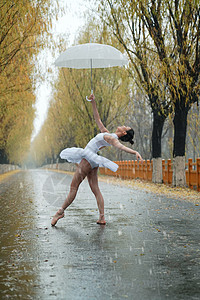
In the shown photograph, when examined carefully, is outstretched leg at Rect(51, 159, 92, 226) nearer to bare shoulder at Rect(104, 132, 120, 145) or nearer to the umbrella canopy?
bare shoulder at Rect(104, 132, 120, 145)

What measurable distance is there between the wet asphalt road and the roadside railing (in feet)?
13.7

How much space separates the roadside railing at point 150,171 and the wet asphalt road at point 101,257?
4178mm

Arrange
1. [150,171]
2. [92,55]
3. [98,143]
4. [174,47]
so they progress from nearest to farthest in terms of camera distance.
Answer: [98,143] < [92,55] < [174,47] < [150,171]

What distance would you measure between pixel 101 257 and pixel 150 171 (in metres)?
20.7

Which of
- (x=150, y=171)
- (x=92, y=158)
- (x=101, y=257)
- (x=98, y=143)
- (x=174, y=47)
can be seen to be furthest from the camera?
(x=150, y=171)

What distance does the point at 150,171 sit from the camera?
26.2 metres

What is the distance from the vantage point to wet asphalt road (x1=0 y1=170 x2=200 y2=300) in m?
4.26

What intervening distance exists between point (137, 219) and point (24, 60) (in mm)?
12707

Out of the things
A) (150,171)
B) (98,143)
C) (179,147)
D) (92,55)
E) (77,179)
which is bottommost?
(150,171)

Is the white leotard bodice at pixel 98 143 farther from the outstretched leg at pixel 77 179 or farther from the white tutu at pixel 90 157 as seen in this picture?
the outstretched leg at pixel 77 179

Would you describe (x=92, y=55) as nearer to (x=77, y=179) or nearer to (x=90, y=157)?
(x=90, y=157)

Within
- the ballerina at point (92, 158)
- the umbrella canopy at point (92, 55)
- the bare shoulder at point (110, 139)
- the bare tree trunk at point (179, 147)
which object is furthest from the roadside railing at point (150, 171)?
the bare shoulder at point (110, 139)

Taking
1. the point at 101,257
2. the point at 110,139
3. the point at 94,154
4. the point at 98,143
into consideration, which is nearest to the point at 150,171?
the point at 98,143

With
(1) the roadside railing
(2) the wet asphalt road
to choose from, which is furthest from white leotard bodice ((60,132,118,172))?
(1) the roadside railing
